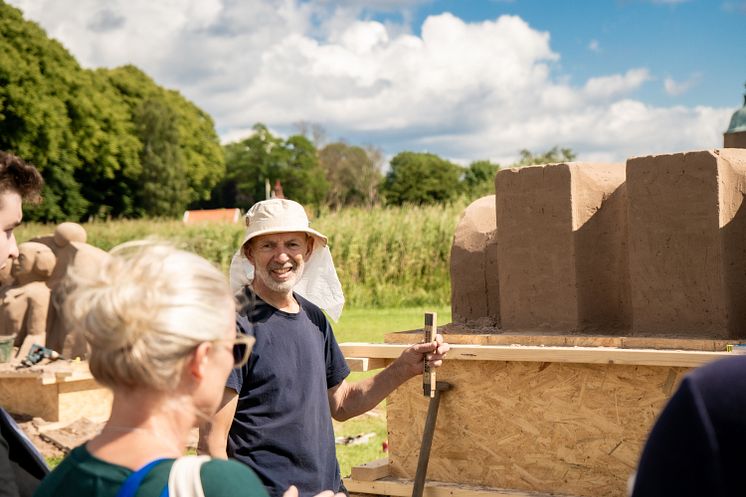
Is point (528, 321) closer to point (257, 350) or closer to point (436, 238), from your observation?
point (257, 350)

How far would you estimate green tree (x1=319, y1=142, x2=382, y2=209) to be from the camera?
2579 inches

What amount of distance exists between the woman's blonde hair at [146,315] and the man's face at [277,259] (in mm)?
1619

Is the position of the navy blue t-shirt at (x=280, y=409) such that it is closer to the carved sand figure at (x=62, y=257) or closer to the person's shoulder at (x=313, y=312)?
the person's shoulder at (x=313, y=312)

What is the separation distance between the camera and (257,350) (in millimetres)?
3115

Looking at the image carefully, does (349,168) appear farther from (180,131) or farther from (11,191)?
(11,191)

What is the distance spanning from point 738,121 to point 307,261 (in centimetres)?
368

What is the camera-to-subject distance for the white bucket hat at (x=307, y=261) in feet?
11.1

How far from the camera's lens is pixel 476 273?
5.65 m

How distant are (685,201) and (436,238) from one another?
43.0 ft

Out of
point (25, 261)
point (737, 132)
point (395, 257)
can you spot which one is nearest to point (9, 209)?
point (737, 132)

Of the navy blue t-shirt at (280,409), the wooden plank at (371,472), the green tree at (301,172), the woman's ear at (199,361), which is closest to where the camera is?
the woman's ear at (199,361)

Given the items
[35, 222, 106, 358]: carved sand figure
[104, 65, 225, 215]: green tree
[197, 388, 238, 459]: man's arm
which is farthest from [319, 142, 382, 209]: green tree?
[197, 388, 238, 459]: man's arm

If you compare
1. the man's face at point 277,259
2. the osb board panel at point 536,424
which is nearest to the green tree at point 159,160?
the osb board panel at point 536,424

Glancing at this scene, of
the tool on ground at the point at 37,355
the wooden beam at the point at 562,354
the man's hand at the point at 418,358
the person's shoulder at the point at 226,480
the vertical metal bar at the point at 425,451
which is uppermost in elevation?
the man's hand at the point at 418,358
